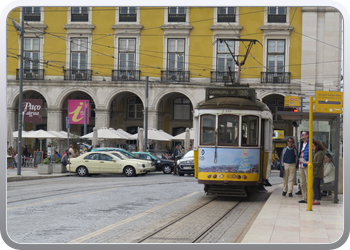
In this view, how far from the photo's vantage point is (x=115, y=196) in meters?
15.0

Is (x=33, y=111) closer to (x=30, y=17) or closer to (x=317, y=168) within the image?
(x=30, y=17)

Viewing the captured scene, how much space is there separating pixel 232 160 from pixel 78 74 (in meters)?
9.35

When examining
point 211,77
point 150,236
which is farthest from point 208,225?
point 211,77

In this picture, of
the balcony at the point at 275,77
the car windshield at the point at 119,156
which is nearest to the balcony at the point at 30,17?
the balcony at the point at 275,77

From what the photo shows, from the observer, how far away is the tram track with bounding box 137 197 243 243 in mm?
8148

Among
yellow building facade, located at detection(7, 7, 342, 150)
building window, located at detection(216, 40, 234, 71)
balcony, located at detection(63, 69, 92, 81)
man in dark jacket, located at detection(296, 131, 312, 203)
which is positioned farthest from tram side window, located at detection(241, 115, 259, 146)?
balcony, located at detection(63, 69, 92, 81)

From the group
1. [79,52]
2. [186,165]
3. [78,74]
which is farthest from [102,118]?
[79,52]

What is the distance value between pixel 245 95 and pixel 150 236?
617 centimetres

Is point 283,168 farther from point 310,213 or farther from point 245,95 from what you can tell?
point 310,213

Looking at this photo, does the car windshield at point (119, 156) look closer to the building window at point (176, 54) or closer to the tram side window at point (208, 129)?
the building window at point (176, 54)

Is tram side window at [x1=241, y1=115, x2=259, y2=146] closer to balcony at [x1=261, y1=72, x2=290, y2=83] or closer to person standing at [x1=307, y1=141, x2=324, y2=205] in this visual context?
person standing at [x1=307, y1=141, x2=324, y2=205]

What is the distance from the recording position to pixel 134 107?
40125mm
